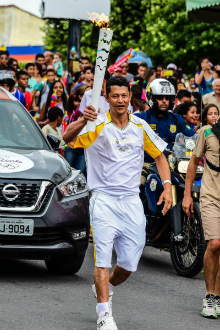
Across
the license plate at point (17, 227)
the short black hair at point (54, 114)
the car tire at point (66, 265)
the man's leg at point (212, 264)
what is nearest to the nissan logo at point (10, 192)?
the license plate at point (17, 227)

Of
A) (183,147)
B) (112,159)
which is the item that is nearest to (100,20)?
(112,159)

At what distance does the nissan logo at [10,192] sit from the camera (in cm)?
864

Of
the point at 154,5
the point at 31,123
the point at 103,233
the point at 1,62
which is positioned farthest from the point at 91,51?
the point at 103,233

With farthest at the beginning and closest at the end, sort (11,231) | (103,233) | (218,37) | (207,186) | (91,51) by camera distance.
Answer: (91,51) < (218,37) < (11,231) < (207,186) < (103,233)

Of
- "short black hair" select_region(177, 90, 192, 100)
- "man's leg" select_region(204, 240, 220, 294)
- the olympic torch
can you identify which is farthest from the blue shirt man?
"short black hair" select_region(177, 90, 192, 100)

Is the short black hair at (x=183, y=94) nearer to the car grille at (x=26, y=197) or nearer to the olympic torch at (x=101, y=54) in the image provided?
the car grille at (x=26, y=197)

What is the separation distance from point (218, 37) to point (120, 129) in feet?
101

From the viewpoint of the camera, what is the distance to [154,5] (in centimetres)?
4656

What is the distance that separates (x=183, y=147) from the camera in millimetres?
10016

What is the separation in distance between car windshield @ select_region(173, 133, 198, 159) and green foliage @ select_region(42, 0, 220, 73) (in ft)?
82.0

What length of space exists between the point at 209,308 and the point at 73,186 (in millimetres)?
2063

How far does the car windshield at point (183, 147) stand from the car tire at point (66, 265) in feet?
5.31

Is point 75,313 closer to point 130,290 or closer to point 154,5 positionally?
point 130,290

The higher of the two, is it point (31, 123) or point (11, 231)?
point (31, 123)
